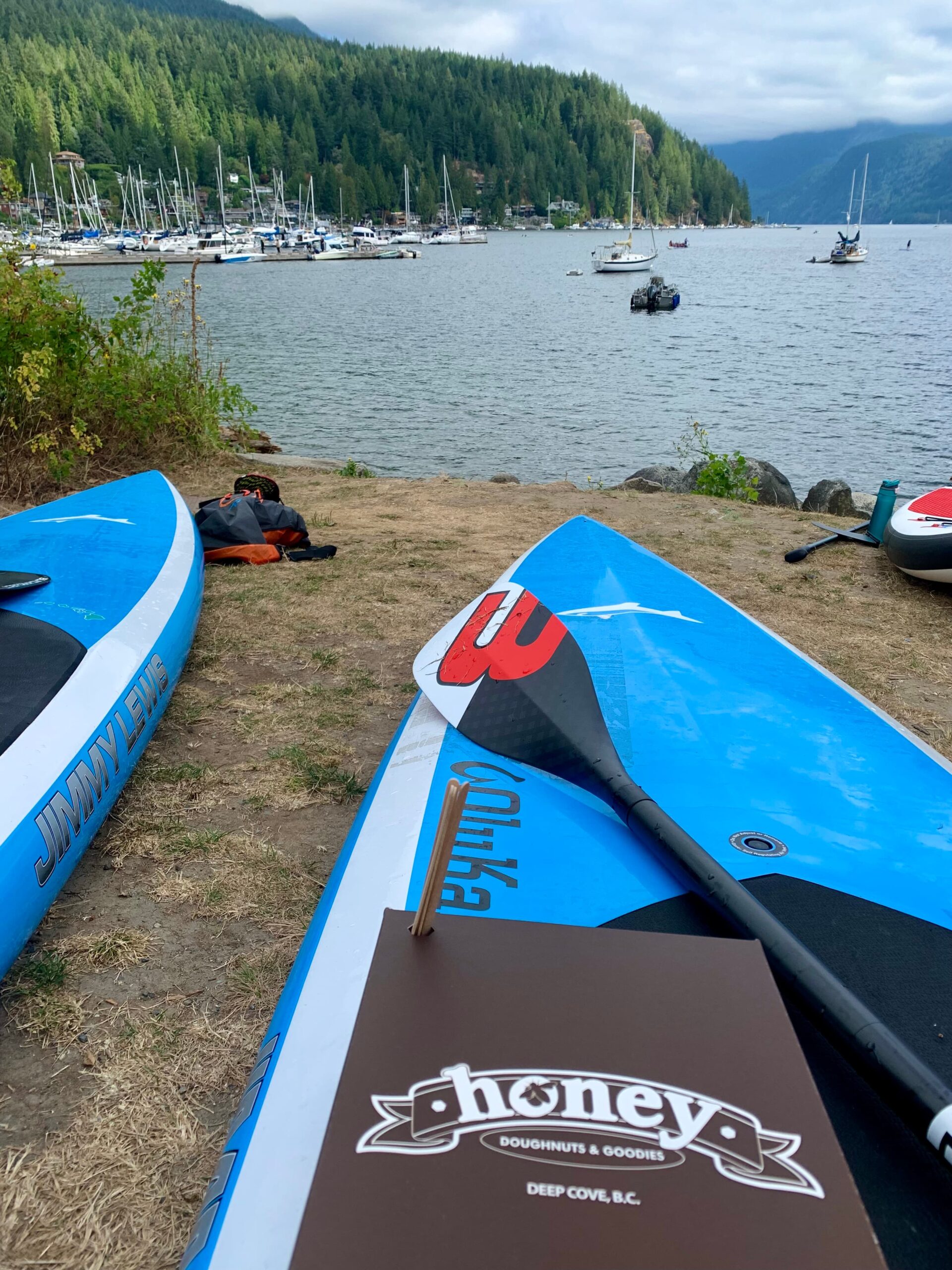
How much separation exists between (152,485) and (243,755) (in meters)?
2.76

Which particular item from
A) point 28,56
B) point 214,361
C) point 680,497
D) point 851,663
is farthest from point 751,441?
point 28,56

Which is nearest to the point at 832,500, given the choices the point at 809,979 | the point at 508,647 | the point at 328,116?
the point at 508,647

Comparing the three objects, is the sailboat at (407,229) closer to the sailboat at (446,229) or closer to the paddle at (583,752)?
the sailboat at (446,229)

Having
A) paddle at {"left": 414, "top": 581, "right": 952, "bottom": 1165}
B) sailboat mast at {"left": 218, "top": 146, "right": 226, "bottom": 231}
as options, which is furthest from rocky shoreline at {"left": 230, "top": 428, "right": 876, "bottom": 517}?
sailboat mast at {"left": 218, "top": 146, "right": 226, "bottom": 231}

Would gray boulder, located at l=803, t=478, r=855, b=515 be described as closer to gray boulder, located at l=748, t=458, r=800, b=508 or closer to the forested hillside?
gray boulder, located at l=748, t=458, r=800, b=508

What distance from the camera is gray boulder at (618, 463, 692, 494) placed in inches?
386

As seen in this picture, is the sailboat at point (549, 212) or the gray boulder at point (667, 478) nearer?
A: the gray boulder at point (667, 478)

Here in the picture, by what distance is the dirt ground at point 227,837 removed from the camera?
1748 millimetres

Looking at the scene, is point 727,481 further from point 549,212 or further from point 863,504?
point 549,212

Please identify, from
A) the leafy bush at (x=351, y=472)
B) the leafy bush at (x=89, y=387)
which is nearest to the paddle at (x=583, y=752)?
the leafy bush at (x=89, y=387)

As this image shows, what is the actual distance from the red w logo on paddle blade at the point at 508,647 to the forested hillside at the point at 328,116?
8639 cm

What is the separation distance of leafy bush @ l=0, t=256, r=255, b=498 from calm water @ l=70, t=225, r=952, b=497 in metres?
4.44

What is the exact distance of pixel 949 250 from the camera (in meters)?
92.6

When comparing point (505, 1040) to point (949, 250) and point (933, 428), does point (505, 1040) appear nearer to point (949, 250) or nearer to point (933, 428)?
point (933, 428)
